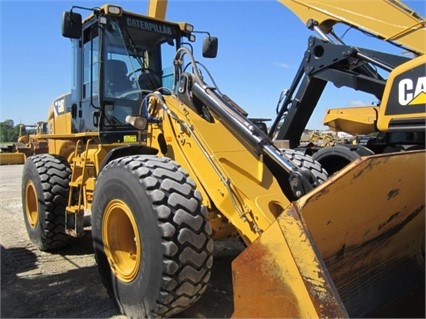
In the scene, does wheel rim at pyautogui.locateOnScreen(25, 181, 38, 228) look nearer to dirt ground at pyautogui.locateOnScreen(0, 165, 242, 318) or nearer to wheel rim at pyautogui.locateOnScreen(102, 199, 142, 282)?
dirt ground at pyautogui.locateOnScreen(0, 165, 242, 318)

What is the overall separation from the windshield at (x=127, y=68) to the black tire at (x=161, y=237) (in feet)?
4.72

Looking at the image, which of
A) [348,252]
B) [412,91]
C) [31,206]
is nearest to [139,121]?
[348,252]

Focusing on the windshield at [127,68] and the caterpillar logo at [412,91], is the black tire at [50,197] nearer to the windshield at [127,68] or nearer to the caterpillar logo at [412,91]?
the windshield at [127,68]

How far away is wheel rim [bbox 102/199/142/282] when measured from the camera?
135 inches

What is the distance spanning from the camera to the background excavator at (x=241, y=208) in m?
2.37

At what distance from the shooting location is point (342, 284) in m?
3.02

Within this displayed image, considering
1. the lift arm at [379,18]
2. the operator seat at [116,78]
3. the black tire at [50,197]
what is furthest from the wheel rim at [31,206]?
the lift arm at [379,18]

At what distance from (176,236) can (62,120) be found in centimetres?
362

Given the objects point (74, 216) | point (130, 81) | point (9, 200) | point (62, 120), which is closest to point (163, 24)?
point (130, 81)

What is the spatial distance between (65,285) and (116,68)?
2258 millimetres

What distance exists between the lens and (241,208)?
3.04m

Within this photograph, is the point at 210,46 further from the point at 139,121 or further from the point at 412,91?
the point at 412,91

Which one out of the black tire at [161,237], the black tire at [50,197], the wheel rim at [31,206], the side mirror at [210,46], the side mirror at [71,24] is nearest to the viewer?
the black tire at [161,237]

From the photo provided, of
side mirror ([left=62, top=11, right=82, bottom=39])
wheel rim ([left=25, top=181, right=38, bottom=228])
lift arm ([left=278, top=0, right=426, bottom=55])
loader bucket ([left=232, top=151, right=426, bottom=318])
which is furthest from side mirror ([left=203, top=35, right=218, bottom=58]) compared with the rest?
loader bucket ([left=232, top=151, right=426, bottom=318])
